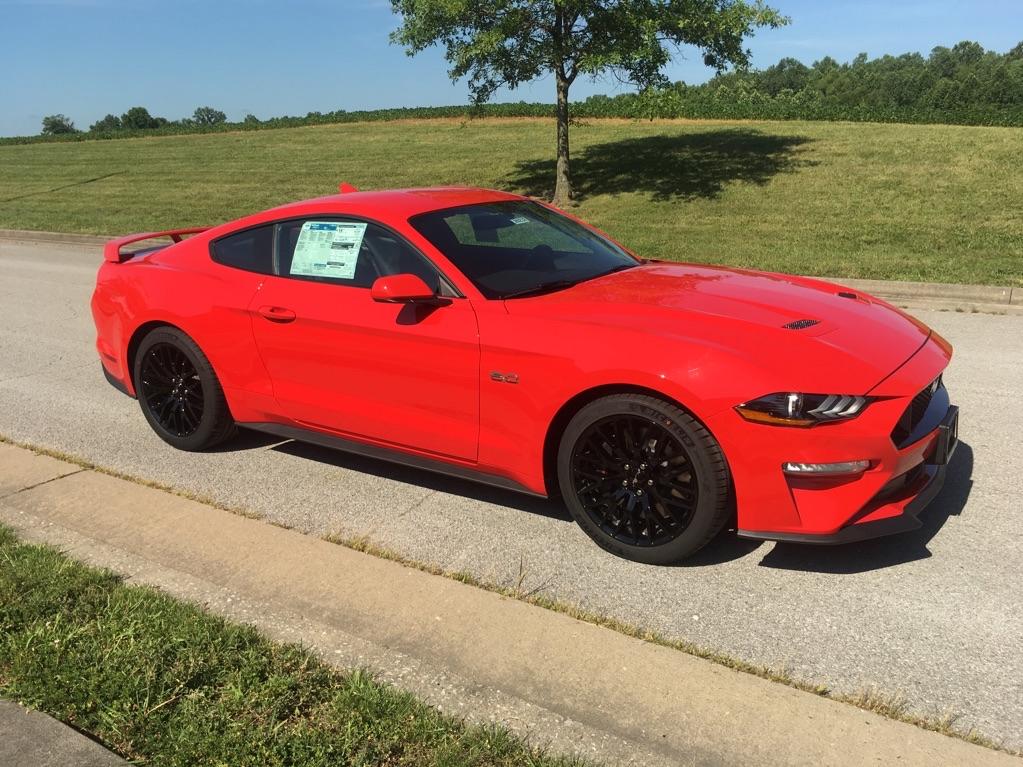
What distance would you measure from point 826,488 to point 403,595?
65.8 inches

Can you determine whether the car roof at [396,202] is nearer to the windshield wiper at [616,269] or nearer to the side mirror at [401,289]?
the side mirror at [401,289]

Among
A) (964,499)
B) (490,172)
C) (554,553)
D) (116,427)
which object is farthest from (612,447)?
(490,172)

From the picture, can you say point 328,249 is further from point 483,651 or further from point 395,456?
point 483,651

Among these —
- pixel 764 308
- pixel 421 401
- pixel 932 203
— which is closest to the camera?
pixel 764 308

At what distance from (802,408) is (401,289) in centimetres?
178

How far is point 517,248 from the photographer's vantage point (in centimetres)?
437

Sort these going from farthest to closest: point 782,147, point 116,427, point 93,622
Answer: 1. point 782,147
2. point 116,427
3. point 93,622

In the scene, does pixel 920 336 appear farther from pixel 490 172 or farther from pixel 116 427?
pixel 490 172

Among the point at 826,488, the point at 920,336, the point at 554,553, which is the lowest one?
the point at 554,553

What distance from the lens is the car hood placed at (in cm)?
325

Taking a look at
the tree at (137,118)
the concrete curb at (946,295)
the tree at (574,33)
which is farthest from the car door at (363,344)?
the tree at (137,118)

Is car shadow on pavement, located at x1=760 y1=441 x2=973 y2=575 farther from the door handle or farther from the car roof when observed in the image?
the door handle

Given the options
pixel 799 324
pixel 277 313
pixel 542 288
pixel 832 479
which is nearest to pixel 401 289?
pixel 542 288

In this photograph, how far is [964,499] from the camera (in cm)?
413
